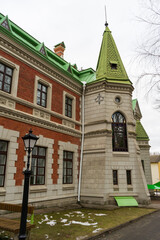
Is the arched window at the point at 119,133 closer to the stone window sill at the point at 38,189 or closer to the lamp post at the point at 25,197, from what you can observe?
the stone window sill at the point at 38,189

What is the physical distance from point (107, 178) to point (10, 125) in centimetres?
742

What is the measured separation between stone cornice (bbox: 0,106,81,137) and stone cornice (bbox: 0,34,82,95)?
3.36 metres

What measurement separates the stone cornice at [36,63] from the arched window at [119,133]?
391 centimetres

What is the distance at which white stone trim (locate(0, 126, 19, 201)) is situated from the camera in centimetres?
912

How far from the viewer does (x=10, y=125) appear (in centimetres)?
984

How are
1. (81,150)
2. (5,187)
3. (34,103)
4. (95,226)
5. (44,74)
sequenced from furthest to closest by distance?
(81,150), (44,74), (34,103), (5,187), (95,226)

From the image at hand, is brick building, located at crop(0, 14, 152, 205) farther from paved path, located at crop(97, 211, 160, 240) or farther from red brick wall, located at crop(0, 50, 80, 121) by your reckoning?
paved path, located at crop(97, 211, 160, 240)

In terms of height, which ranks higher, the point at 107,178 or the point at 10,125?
the point at 10,125

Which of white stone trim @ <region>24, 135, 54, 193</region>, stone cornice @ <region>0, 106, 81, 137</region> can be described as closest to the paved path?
white stone trim @ <region>24, 135, 54, 193</region>

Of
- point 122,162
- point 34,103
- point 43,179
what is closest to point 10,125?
point 34,103

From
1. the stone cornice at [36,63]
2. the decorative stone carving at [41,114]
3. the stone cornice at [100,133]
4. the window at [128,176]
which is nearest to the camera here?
the stone cornice at [36,63]

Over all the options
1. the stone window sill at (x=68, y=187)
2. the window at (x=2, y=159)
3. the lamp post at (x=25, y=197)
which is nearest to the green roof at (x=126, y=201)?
the stone window sill at (x=68, y=187)

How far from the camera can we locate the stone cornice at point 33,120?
Result: 9671 millimetres

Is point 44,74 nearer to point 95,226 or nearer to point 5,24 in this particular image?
point 5,24
